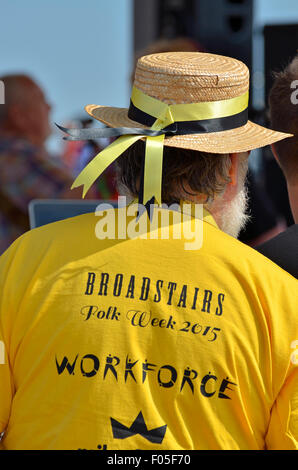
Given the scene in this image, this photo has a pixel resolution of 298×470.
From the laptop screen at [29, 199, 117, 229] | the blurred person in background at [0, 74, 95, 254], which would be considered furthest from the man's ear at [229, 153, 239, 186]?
the blurred person in background at [0, 74, 95, 254]

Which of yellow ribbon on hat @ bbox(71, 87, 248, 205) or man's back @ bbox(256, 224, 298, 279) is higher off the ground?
yellow ribbon on hat @ bbox(71, 87, 248, 205)

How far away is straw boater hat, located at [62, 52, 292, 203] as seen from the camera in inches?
57.0

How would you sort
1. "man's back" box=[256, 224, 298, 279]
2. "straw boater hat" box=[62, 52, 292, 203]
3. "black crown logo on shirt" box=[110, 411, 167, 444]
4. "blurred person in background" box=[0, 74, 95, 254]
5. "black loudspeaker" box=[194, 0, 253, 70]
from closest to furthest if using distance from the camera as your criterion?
"black crown logo on shirt" box=[110, 411, 167, 444] < "straw boater hat" box=[62, 52, 292, 203] < "man's back" box=[256, 224, 298, 279] < "blurred person in background" box=[0, 74, 95, 254] < "black loudspeaker" box=[194, 0, 253, 70]

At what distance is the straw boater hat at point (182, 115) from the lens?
1447 mm

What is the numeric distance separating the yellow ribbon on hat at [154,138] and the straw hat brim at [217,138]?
4 centimetres

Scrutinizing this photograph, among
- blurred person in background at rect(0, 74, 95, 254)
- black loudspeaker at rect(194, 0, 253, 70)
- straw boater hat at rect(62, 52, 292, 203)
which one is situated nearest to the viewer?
straw boater hat at rect(62, 52, 292, 203)

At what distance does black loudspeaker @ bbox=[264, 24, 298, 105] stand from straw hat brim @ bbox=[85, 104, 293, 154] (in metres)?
1.12

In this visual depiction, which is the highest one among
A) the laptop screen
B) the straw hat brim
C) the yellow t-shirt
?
the straw hat brim

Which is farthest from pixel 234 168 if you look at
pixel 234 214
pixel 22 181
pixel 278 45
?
pixel 22 181

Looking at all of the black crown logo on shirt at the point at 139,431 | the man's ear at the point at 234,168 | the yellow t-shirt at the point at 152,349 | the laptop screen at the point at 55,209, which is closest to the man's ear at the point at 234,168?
the man's ear at the point at 234,168

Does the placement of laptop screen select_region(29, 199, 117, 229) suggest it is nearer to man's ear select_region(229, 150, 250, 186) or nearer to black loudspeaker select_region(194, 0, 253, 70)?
man's ear select_region(229, 150, 250, 186)

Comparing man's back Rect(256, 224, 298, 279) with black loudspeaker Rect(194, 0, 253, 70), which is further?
black loudspeaker Rect(194, 0, 253, 70)

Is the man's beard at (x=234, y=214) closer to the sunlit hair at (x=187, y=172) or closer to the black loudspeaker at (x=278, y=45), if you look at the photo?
the sunlit hair at (x=187, y=172)
